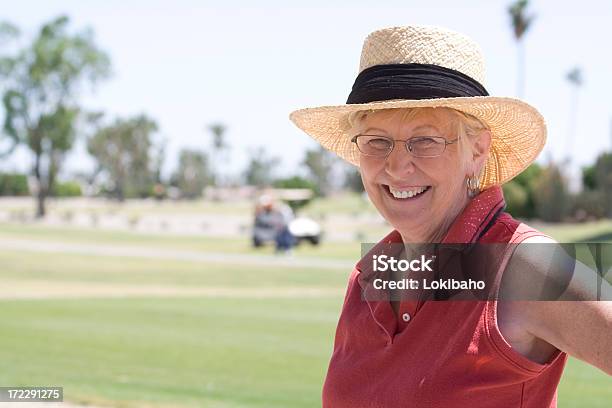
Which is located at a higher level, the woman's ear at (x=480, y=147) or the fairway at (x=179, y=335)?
the woman's ear at (x=480, y=147)

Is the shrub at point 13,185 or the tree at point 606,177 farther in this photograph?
the shrub at point 13,185

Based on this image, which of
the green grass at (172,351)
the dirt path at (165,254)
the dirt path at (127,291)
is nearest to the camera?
the green grass at (172,351)

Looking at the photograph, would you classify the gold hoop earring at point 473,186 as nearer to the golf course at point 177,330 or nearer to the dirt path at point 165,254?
the golf course at point 177,330

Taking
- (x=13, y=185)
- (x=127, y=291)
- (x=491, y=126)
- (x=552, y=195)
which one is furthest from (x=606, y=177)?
Result: (x=491, y=126)

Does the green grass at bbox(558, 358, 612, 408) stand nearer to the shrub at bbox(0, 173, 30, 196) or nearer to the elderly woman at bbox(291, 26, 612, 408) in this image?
the elderly woman at bbox(291, 26, 612, 408)

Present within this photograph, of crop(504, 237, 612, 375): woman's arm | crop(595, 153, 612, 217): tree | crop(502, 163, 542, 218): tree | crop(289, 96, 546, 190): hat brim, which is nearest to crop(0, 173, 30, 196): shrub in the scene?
crop(502, 163, 542, 218): tree

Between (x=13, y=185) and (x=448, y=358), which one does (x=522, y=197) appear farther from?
(x=448, y=358)

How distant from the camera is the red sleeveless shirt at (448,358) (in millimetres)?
2115

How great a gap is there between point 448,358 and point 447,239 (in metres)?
0.32

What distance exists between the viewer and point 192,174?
13175 centimetres

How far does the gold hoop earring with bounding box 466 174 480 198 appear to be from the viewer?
2469 millimetres

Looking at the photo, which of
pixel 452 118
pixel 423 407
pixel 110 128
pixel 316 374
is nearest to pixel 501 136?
pixel 452 118

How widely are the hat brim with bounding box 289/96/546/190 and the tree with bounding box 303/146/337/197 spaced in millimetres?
121239

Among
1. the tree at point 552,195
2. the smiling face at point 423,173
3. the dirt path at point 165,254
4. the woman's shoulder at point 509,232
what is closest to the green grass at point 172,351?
the smiling face at point 423,173
